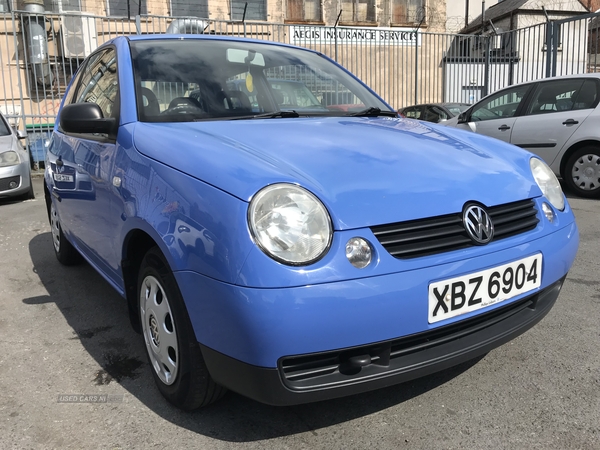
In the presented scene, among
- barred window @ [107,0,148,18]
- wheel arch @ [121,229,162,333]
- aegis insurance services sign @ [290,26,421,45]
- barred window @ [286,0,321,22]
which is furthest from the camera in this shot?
barred window @ [286,0,321,22]

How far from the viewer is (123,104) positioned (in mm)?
2508

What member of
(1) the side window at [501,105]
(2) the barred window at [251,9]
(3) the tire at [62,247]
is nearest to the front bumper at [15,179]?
(3) the tire at [62,247]

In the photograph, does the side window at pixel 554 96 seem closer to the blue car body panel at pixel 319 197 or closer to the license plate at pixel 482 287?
the blue car body panel at pixel 319 197

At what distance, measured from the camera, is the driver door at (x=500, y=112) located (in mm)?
6891

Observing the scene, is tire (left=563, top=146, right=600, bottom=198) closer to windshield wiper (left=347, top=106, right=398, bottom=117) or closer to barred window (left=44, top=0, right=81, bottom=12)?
windshield wiper (left=347, top=106, right=398, bottom=117)

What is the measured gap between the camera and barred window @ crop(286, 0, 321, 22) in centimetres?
1919

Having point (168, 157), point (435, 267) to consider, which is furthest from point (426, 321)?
point (168, 157)

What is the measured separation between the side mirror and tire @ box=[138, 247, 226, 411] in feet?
2.38

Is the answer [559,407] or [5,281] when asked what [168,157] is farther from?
[5,281]

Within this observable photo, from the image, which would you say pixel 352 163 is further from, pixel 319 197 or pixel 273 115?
pixel 273 115

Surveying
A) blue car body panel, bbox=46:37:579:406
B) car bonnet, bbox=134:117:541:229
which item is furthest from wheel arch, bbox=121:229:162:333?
car bonnet, bbox=134:117:541:229

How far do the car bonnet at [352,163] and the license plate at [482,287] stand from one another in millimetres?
235

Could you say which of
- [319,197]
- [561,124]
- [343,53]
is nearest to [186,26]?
[343,53]

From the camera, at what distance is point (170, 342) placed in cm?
201
